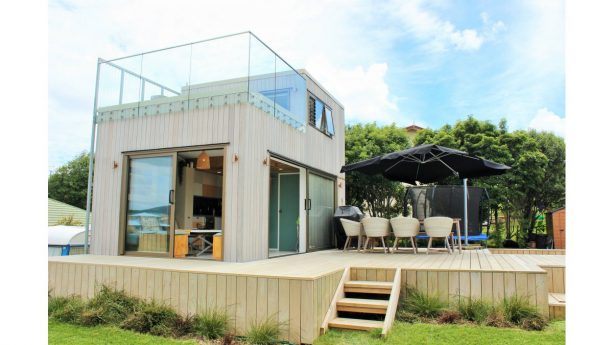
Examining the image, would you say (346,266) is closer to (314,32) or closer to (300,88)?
(300,88)

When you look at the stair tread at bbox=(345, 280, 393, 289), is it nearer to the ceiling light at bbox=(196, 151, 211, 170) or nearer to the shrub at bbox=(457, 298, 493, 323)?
the shrub at bbox=(457, 298, 493, 323)

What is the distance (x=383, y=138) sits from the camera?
52.7ft

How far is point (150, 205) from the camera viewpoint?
782 centimetres

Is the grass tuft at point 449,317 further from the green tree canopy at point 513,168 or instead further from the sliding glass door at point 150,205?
the green tree canopy at point 513,168

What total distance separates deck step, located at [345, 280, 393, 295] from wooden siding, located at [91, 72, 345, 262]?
6.46 ft

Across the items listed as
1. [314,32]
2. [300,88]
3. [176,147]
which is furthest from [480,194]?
[176,147]

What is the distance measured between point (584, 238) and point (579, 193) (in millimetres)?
361

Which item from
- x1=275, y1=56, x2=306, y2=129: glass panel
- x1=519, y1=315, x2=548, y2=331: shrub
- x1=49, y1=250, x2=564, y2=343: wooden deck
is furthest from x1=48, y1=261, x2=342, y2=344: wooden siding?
x1=275, y1=56, x2=306, y2=129: glass panel

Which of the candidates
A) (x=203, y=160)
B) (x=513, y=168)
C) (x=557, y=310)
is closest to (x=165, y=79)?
(x=203, y=160)

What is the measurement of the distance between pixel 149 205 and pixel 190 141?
139cm

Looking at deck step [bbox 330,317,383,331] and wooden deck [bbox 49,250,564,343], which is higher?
wooden deck [bbox 49,250,564,343]

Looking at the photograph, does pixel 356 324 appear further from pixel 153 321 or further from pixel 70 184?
pixel 70 184

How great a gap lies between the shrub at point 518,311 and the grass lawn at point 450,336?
22 cm

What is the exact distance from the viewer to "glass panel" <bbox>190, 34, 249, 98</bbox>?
7348mm
